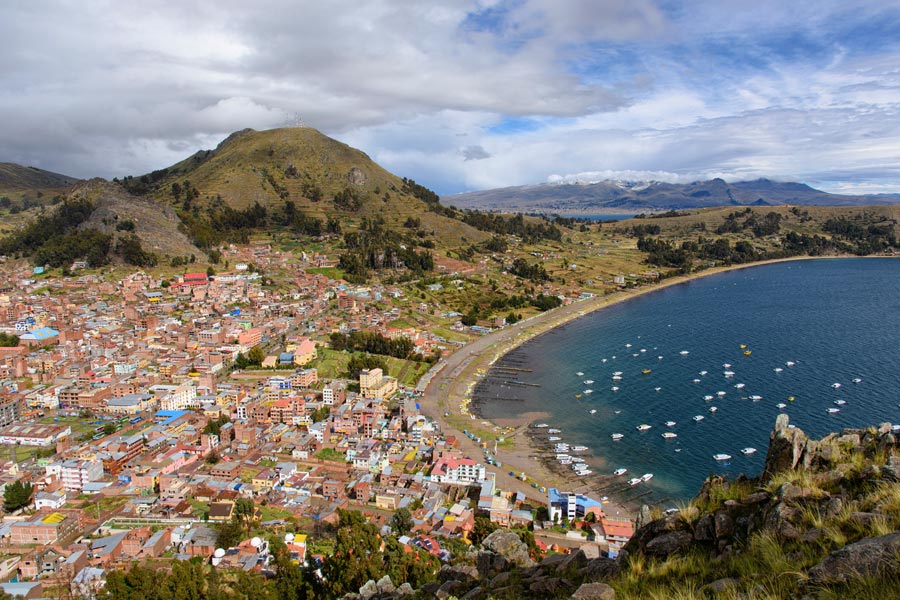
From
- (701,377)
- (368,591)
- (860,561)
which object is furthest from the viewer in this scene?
(701,377)

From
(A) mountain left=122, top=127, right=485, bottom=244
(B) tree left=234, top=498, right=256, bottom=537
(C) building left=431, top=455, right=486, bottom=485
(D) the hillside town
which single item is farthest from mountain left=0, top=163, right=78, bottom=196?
(C) building left=431, top=455, right=486, bottom=485

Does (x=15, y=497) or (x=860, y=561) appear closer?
(x=860, y=561)

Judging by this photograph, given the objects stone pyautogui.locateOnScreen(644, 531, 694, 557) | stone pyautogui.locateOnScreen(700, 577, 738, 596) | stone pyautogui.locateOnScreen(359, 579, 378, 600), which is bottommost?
stone pyautogui.locateOnScreen(359, 579, 378, 600)

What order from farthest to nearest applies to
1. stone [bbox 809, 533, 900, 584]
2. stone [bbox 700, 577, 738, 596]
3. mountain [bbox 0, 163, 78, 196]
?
mountain [bbox 0, 163, 78, 196] → stone [bbox 700, 577, 738, 596] → stone [bbox 809, 533, 900, 584]

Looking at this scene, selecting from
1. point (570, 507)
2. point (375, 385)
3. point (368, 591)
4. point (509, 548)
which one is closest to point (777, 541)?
point (509, 548)

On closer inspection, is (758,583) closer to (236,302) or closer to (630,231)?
(236,302)

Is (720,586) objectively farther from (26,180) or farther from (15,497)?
(26,180)

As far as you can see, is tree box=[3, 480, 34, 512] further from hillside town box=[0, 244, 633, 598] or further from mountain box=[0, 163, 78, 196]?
mountain box=[0, 163, 78, 196]
